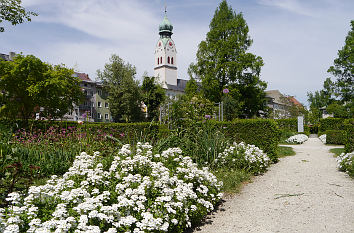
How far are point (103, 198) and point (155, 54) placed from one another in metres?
75.4

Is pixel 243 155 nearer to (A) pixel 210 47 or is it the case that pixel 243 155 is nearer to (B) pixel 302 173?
(B) pixel 302 173

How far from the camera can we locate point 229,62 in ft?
79.3

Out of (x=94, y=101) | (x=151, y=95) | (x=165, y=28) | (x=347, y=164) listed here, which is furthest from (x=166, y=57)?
(x=347, y=164)

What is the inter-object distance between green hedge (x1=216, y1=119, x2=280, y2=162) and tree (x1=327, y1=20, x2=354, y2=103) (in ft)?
84.0

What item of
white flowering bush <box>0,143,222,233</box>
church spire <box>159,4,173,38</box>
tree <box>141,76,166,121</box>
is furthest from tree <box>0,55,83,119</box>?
church spire <box>159,4,173,38</box>

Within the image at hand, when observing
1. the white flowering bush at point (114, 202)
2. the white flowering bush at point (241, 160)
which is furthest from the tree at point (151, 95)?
the white flowering bush at point (114, 202)

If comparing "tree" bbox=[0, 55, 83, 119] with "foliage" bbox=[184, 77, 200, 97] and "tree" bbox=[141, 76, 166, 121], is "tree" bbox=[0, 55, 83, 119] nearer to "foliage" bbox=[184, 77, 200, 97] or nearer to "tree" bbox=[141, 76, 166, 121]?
"foliage" bbox=[184, 77, 200, 97]

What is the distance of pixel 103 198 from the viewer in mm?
2748

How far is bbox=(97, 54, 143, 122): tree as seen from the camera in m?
37.9

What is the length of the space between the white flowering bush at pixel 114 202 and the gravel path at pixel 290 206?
41 cm

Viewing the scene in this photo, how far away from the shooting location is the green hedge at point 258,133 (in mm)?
7992

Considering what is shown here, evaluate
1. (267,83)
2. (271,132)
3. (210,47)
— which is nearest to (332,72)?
(267,83)

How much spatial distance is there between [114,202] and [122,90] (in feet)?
118

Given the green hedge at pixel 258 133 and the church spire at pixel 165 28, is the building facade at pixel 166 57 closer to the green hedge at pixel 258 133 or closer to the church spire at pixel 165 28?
the church spire at pixel 165 28
